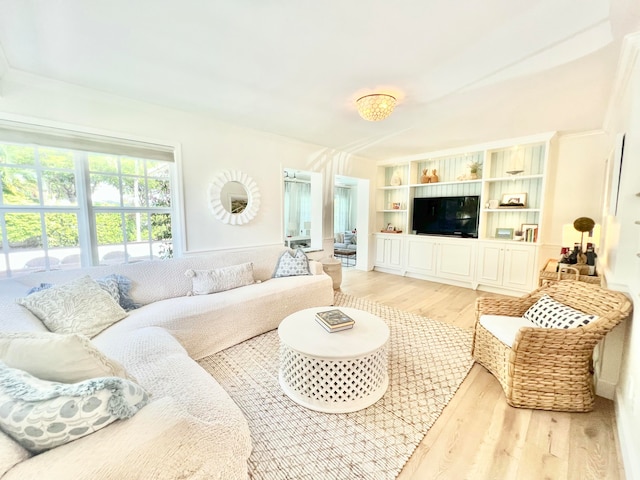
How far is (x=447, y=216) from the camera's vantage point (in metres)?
4.69

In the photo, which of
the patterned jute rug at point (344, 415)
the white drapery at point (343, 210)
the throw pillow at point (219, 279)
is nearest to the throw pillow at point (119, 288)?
the throw pillow at point (219, 279)

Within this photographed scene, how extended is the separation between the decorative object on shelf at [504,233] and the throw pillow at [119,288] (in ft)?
16.1

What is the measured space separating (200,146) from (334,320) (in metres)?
2.60

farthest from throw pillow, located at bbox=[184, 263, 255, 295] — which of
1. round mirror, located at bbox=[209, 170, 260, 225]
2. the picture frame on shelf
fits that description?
the picture frame on shelf

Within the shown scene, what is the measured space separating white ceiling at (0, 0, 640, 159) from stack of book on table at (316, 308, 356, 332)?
6.23ft

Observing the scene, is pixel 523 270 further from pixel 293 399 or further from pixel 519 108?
pixel 293 399

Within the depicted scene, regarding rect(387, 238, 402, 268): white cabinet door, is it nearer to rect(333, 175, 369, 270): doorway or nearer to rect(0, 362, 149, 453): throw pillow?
rect(333, 175, 369, 270): doorway

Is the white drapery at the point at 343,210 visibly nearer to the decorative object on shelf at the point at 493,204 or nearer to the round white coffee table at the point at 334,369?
the decorative object on shelf at the point at 493,204

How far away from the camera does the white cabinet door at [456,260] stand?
172 inches

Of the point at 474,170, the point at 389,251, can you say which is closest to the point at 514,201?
the point at 474,170

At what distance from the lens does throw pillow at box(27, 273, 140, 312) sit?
7.25ft

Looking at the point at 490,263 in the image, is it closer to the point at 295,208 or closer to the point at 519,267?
the point at 519,267

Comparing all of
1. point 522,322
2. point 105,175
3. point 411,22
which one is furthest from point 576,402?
point 105,175

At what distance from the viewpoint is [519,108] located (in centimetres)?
275
